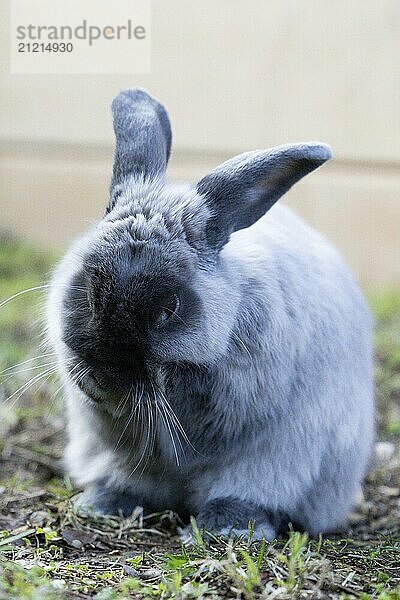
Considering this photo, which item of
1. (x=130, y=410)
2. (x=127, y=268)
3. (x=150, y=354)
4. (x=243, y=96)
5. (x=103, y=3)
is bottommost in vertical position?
(x=130, y=410)

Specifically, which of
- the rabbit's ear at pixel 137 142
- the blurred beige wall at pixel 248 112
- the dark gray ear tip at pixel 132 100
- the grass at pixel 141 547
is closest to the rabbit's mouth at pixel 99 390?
the grass at pixel 141 547

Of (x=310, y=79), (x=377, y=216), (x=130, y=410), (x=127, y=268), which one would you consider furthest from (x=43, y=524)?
(x=377, y=216)

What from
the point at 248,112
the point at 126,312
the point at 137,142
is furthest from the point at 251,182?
the point at 248,112

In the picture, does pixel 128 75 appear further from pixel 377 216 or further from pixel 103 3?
pixel 377 216

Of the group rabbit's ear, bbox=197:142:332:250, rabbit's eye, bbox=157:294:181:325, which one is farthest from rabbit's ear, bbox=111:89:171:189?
rabbit's eye, bbox=157:294:181:325

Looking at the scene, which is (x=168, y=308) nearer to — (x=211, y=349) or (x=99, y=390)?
(x=211, y=349)

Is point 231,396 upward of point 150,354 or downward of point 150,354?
downward
